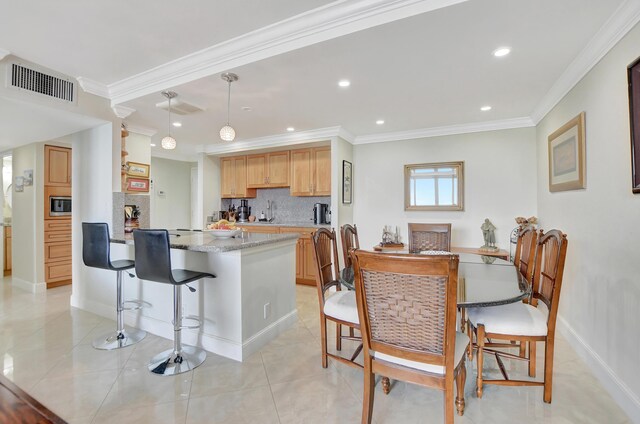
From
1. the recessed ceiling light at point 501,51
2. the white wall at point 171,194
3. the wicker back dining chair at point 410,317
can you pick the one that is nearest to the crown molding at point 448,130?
the recessed ceiling light at point 501,51

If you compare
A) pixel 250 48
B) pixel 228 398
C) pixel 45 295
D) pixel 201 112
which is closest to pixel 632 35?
pixel 250 48

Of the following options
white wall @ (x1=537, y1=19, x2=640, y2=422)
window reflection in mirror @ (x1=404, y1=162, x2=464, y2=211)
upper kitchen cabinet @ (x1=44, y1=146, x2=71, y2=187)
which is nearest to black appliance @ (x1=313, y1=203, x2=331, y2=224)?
window reflection in mirror @ (x1=404, y1=162, x2=464, y2=211)

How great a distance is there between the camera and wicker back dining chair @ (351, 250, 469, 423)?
1269 mm

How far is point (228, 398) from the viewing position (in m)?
1.89

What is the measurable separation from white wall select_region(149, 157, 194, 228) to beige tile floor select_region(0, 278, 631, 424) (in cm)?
410

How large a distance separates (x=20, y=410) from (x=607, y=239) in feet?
10.1

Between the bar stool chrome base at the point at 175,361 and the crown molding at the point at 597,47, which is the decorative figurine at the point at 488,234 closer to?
the crown molding at the point at 597,47

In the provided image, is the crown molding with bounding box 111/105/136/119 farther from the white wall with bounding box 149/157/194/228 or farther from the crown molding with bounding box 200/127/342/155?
the white wall with bounding box 149/157/194/228

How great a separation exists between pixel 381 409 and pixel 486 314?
87 centimetres

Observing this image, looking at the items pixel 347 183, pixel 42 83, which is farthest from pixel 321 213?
pixel 42 83

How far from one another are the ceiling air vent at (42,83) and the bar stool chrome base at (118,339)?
Answer: 2.26m

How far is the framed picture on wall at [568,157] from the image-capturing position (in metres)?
2.43

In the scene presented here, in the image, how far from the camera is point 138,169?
3.77 meters

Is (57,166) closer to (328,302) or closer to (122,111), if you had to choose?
(122,111)
